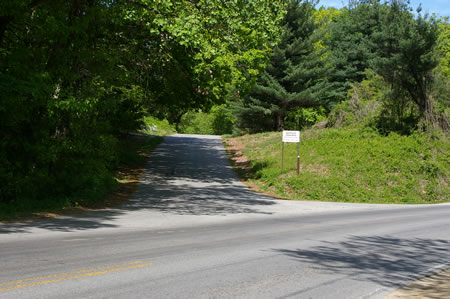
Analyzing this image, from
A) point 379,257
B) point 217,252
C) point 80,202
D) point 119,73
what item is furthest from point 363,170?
point 217,252

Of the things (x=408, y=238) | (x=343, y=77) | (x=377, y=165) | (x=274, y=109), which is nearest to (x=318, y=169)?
(x=377, y=165)

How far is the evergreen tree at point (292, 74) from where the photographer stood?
132 feet

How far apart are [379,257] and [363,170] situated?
16.5m

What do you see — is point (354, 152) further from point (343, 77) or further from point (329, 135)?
point (343, 77)

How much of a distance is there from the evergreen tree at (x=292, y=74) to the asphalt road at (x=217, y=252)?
23.9m

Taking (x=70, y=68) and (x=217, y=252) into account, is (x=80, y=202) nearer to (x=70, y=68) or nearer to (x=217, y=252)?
(x=70, y=68)

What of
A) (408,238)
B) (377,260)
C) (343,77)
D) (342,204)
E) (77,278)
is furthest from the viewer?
(343,77)

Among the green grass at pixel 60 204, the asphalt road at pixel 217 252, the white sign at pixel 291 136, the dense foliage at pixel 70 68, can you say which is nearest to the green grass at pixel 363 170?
the white sign at pixel 291 136

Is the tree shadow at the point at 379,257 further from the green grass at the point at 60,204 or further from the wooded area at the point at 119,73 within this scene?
the wooded area at the point at 119,73

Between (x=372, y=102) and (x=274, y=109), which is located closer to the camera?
(x=372, y=102)

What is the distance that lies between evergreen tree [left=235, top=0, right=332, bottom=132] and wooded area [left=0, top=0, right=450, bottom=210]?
6872mm

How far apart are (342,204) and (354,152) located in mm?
7418

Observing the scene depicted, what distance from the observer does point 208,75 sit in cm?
2338

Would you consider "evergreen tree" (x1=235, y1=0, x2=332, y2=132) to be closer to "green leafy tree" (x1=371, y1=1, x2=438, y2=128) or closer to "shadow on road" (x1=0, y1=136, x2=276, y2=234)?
"shadow on road" (x1=0, y1=136, x2=276, y2=234)
